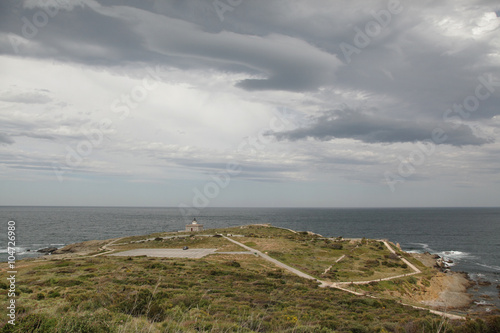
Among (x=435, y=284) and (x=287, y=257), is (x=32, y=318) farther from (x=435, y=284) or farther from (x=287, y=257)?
(x=435, y=284)

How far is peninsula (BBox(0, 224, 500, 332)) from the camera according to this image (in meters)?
10.6

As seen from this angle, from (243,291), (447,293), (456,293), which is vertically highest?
(243,291)

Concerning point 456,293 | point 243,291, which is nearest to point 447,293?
point 456,293

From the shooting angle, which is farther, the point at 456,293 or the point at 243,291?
the point at 456,293

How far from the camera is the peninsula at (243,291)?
10.6 meters

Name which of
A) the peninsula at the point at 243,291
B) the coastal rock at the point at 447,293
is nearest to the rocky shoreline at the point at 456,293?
the coastal rock at the point at 447,293

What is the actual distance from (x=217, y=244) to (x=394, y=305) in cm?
3543

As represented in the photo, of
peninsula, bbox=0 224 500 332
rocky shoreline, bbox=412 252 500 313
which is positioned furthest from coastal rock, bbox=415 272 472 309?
Answer: peninsula, bbox=0 224 500 332

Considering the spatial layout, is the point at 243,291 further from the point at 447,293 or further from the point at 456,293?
the point at 456,293

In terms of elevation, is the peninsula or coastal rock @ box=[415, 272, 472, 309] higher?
the peninsula

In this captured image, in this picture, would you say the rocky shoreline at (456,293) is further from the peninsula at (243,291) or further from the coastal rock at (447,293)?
the peninsula at (243,291)

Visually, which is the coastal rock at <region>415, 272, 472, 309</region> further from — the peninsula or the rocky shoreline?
the peninsula

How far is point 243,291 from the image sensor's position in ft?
72.9

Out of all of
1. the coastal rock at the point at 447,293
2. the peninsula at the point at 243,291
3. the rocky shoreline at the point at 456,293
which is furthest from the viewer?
the coastal rock at the point at 447,293
